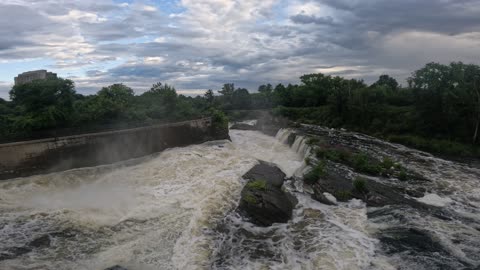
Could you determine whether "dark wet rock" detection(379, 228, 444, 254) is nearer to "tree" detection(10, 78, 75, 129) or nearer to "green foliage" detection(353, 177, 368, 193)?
"green foliage" detection(353, 177, 368, 193)

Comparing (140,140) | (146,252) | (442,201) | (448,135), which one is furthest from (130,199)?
(448,135)

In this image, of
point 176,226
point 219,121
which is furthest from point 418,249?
point 219,121

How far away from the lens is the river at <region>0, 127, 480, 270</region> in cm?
1070

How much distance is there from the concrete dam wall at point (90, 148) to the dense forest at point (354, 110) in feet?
3.21

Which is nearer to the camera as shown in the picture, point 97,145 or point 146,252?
point 146,252

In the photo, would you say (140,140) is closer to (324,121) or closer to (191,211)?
(191,211)

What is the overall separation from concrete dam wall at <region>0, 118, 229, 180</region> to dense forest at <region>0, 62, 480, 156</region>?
0.98 m

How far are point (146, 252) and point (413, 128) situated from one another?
33.6 m

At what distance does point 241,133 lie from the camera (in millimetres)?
40500

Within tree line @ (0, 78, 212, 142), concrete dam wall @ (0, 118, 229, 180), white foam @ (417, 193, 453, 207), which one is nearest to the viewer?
white foam @ (417, 193, 453, 207)

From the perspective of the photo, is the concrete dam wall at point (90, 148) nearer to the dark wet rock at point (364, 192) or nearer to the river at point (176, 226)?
the river at point (176, 226)

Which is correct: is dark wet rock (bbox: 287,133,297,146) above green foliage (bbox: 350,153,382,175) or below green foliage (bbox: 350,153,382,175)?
above

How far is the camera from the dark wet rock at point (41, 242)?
37.2 feet

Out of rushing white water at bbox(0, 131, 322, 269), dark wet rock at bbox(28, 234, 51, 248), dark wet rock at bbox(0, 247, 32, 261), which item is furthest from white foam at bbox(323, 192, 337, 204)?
dark wet rock at bbox(0, 247, 32, 261)
